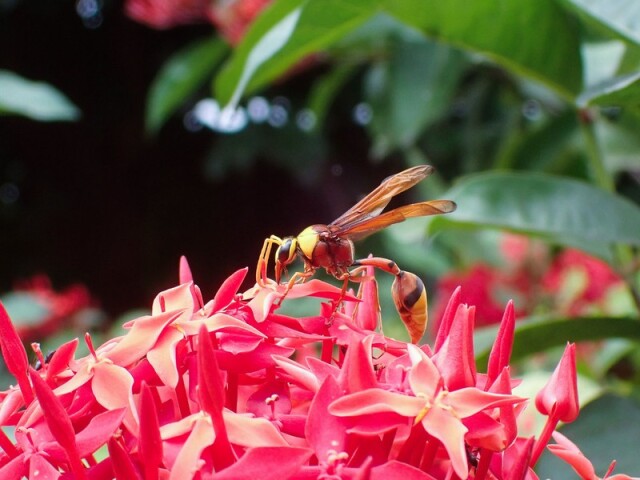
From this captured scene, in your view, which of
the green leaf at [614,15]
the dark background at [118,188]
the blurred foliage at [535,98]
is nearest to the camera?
the green leaf at [614,15]

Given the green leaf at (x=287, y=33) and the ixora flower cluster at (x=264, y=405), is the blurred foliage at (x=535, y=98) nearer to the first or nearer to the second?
the green leaf at (x=287, y=33)

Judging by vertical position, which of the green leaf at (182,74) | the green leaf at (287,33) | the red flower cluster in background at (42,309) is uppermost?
the green leaf at (287,33)

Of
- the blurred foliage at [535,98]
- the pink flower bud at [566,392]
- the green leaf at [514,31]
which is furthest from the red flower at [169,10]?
the pink flower bud at [566,392]

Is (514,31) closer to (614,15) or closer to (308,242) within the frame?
(614,15)

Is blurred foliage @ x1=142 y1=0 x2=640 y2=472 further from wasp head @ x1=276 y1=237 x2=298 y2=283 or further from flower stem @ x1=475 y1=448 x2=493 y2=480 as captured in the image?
flower stem @ x1=475 y1=448 x2=493 y2=480

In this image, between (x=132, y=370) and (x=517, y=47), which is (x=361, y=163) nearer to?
(x=517, y=47)

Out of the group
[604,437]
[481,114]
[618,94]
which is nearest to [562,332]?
[604,437]
